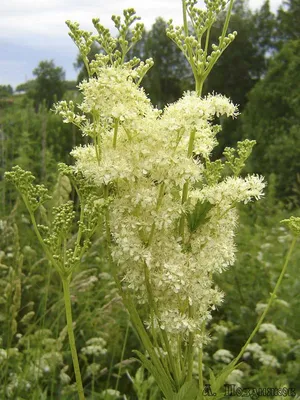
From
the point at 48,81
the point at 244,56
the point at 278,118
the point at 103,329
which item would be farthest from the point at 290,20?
the point at 103,329

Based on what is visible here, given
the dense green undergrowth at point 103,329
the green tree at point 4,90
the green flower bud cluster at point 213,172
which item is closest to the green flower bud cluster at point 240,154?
the green flower bud cluster at point 213,172

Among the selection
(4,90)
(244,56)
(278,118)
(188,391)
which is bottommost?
(188,391)

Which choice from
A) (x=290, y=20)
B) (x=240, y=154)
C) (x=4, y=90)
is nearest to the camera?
(x=240, y=154)

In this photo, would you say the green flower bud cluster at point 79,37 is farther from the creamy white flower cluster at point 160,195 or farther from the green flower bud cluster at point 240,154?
the green flower bud cluster at point 240,154

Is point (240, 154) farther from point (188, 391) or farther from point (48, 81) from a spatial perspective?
point (48, 81)

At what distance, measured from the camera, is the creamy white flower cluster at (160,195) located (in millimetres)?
1449

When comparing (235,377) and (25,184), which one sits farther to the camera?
(235,377)

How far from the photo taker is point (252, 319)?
3.73 meters

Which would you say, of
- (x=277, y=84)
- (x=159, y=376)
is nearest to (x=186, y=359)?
(x=159, y=376)

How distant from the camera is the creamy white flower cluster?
57.1 inches

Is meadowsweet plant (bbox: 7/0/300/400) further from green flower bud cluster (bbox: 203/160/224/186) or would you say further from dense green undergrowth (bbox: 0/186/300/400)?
dense green undergrowth (bbox: 0/186/300/400)

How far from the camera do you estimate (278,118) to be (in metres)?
20.8

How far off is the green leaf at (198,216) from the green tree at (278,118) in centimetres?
1621

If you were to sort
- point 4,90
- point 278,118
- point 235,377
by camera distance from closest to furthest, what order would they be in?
point 235,377
point 4,90
point 278,118
